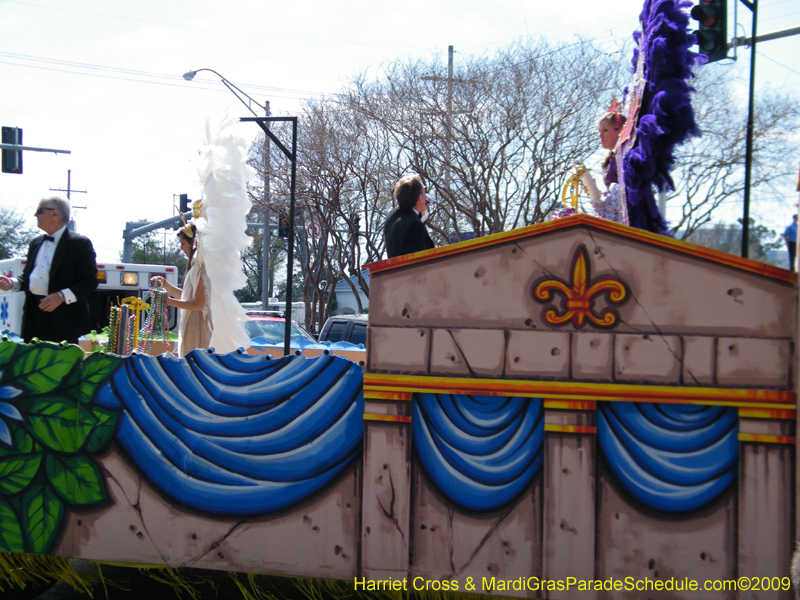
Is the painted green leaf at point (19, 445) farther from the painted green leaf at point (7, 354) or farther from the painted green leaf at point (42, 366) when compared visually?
the painted green leaf at point (7, 354)

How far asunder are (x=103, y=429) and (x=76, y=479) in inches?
10.0

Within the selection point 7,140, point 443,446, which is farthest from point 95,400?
point 7,140

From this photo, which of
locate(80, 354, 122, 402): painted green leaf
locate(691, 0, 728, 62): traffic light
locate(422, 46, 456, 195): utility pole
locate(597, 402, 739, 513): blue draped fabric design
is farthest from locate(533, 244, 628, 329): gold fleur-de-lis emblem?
locate(422, 46, 456, 195): utility pole

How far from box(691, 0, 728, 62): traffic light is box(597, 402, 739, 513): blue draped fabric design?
4323 millimetres

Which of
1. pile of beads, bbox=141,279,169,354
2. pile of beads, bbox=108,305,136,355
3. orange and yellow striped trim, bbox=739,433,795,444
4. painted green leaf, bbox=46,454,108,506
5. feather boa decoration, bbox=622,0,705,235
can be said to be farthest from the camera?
pile of beads, bbox=141,279,169,354

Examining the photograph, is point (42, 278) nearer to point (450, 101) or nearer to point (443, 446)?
point (443, 446)

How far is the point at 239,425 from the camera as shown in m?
2.72

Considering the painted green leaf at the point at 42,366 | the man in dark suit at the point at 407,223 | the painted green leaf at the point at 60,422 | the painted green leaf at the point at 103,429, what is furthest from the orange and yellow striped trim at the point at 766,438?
the painted green leaf at the point at 42,366

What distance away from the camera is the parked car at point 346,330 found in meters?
10.2

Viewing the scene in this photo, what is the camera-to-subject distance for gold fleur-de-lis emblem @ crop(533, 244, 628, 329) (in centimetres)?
239

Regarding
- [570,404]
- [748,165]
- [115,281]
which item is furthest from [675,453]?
[115,281]

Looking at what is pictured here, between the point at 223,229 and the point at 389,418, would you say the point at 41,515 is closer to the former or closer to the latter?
the point at 389,418

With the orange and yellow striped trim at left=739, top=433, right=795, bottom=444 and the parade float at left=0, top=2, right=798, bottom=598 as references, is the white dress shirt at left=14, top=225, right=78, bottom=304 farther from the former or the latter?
the orange and yellow striped trim at left=739, top=433, right=795, bottom=444

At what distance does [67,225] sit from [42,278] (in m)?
0.37
